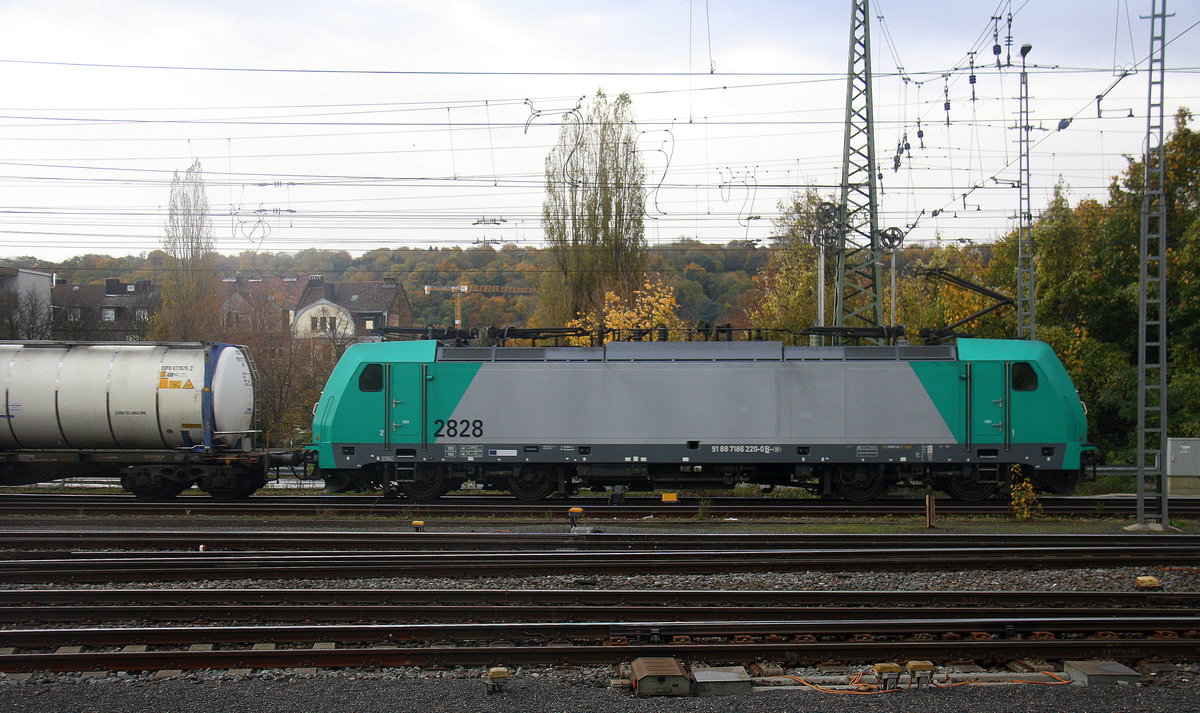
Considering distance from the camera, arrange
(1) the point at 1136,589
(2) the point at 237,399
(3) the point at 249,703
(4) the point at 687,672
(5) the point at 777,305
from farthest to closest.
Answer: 1. (5) the point at 777,305
2. (2) the point at 237,399
3. (1) the point at 1136,589
4. (4) the point at 687,672
5. (3) the point at 249,703

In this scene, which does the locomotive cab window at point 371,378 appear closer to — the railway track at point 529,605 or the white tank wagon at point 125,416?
the white tank wagon at point 125,416

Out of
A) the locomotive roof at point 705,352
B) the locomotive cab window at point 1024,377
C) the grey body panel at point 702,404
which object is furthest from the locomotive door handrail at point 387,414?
the locomotive cab window at point 1024,377

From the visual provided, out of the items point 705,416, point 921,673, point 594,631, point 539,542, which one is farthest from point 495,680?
point 705,416

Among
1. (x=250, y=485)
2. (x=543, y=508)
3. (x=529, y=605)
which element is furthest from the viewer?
(x=250, y=485)

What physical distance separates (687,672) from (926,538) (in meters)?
7.48

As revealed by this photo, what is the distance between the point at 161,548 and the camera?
1300 centimetres

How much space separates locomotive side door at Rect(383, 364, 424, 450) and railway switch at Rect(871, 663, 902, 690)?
40.7 ft

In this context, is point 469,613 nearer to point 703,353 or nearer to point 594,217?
point 703,353

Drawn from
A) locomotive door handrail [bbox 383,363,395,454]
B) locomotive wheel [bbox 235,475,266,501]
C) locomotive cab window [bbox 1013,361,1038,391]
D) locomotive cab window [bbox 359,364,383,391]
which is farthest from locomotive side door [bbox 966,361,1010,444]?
locomotive wheel [bbox 235,475,266,501]

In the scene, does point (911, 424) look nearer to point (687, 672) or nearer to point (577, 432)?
point (577, 432)

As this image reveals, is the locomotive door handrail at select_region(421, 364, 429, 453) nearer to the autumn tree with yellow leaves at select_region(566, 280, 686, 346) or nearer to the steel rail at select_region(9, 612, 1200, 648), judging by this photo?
the steel rail at select_region(9, 612, 1200, 648)

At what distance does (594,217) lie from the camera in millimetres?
34750

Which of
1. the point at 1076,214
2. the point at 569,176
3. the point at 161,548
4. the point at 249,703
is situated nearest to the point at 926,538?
the point at 249,703

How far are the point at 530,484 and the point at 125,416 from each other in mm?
8428
